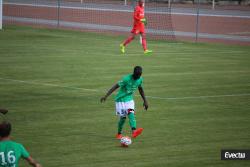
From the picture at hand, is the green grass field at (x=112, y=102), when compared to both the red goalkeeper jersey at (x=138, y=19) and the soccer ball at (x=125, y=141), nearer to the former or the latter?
the soccer ball at (x=125, y=141)

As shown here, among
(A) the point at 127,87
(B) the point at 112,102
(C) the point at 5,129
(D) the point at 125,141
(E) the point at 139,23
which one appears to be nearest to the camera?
(C) the point at 5,129

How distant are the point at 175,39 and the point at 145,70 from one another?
15.4 meters

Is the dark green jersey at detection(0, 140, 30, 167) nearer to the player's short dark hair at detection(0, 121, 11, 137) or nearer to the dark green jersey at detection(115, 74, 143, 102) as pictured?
the player's short dark hair at detection(0, 121, 11, 137)

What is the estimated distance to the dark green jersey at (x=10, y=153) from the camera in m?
10.6

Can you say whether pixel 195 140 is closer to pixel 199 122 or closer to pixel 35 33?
pixel 199 122

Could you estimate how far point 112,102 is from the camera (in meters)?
22.3

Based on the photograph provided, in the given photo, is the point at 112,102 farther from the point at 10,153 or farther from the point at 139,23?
the point at 139,23

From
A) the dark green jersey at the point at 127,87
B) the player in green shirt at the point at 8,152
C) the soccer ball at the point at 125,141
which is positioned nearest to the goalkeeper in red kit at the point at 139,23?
the dark green jersey at the point at 127,87

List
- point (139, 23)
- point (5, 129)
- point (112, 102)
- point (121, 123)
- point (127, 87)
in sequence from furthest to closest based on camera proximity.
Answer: point (139, 23)
point (112, 102)
point (121, 123)
point (127, 87)
point (5, 129)

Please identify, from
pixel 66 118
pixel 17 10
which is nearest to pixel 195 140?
pixel 66 118

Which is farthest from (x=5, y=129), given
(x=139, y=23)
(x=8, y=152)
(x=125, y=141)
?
(x=139, y=23)

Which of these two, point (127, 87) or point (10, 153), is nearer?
point (10, 153)

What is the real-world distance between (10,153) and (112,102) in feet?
38.5

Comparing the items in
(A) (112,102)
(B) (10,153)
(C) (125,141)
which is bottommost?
(A) (112,102)
